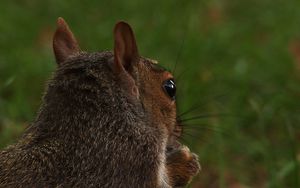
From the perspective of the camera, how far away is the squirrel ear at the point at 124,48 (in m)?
4.05

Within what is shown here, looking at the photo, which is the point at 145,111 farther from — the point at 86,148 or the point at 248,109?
the point at 248,109

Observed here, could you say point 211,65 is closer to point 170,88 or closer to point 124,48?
point 170,88

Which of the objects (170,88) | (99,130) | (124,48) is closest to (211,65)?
(170,88)

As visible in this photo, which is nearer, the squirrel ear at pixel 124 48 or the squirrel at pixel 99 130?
the squirrel at pixel 99 130

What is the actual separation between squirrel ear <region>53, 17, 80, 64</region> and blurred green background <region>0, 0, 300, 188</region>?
87 cm

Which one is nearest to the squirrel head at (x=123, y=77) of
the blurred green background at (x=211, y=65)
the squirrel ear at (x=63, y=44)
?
the squirrel ear at (x=63, y=44)

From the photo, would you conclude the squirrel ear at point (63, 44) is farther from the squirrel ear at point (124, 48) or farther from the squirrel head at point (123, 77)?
the squirrel ear at point (124, 48)

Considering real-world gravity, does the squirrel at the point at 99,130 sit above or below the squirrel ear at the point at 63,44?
below

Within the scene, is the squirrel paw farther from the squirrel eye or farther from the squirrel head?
the squirrel eye

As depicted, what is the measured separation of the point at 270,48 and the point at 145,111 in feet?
11.7

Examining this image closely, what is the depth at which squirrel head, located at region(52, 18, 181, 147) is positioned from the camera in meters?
4.03

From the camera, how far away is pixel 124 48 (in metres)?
4.12

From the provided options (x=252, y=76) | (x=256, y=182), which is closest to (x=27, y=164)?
(x=256, y=182)

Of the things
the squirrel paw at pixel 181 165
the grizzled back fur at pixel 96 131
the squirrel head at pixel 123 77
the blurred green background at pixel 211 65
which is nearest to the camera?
the grizzled back fur at pixel 96 131
